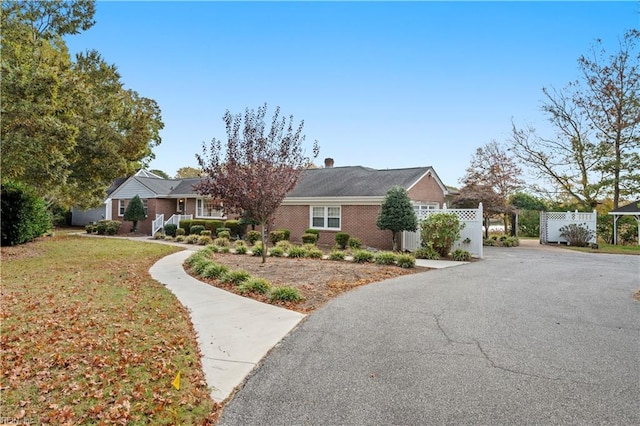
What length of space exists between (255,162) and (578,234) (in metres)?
18.6

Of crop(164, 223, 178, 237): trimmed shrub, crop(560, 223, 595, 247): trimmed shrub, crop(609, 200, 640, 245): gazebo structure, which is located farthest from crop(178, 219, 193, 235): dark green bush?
crop(609, 200, 640, 245): gazebo structure

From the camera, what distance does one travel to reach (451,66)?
1355cm

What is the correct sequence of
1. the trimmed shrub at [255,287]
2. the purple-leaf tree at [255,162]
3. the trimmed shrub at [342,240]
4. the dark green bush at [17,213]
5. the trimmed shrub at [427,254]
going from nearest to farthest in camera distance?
the trimmed shrub at [255,287], the purple-leaf tree at [255,162], the trimmed shrub at [427,254], the dark green bush at [17,213], the trimmed shrub at [342,240]

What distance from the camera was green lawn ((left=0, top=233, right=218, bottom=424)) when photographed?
3.21 m

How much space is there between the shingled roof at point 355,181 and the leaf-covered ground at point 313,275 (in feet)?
Answer: 19.6

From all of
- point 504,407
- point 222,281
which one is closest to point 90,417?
point 504,407

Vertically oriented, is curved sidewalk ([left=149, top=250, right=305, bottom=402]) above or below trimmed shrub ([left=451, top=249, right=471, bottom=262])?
below

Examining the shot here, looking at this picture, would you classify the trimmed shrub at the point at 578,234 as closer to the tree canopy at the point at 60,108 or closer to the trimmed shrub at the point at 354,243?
the trimmed shrub at the point at 354,243

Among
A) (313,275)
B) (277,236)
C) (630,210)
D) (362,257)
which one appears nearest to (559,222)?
(630,210)

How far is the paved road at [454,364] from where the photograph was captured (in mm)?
3148

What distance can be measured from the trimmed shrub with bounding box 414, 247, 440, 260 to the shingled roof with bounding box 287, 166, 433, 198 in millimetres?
4289

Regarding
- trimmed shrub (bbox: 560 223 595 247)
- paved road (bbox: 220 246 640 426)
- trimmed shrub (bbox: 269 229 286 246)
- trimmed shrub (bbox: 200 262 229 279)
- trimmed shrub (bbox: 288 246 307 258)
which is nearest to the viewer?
paved road (bbox: 220 246 640 426)

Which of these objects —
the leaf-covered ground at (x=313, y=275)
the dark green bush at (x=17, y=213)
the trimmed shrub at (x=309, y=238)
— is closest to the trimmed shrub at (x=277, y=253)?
the leaf-covered ground at (x=313, y=275)

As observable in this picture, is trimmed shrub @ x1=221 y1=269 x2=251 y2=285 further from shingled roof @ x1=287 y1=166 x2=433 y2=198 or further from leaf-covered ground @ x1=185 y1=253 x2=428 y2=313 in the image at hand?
shingled roof @ x1=287 y1=166 x2=433 y2=198
